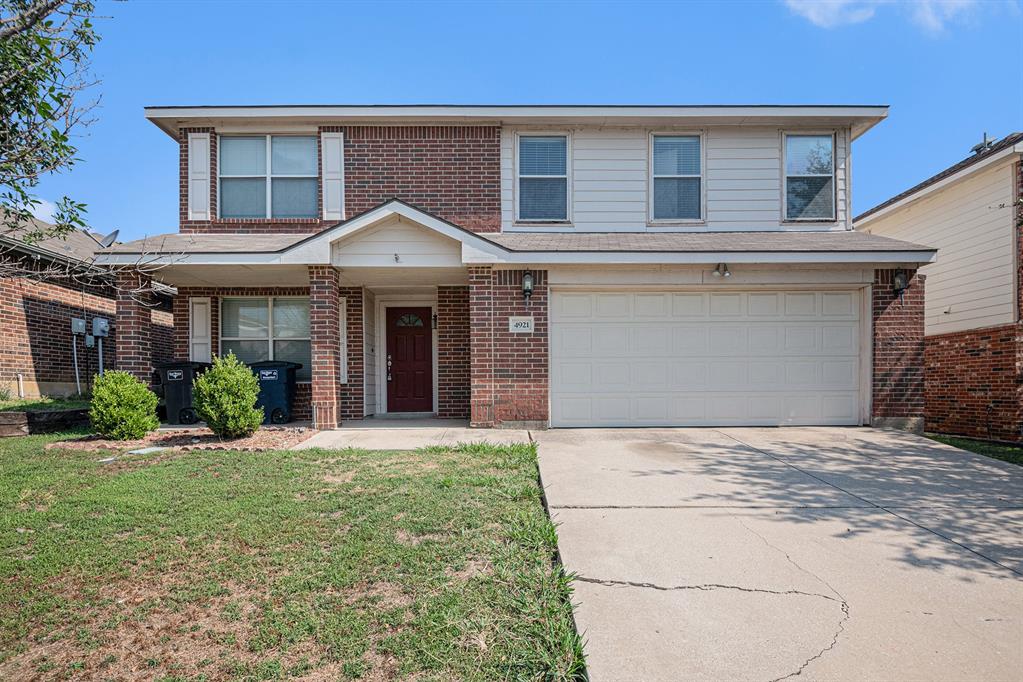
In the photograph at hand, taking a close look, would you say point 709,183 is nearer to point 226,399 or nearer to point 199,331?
point 226,399

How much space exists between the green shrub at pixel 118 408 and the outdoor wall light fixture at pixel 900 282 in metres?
11.7

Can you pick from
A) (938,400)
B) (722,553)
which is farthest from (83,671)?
(938,400)

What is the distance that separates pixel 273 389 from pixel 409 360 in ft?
8.44

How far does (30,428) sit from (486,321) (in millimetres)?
7079

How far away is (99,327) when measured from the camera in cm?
1205

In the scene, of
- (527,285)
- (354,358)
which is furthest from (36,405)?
(527,285)

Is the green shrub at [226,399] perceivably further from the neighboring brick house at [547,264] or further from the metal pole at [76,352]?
the metal pole at [76,352]

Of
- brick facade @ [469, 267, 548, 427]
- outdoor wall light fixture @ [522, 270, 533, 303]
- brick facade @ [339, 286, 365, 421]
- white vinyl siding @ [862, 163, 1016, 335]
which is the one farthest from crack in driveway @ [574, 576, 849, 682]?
white vinyl siding @ [862, 163, 1016, 335]

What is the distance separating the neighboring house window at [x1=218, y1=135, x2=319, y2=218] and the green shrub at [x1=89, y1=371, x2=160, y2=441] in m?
3.88

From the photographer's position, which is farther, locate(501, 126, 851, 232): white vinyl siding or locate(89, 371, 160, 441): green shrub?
locate(501, 126, 851, 232): white vinyl siding

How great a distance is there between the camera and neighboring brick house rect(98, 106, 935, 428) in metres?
8.56

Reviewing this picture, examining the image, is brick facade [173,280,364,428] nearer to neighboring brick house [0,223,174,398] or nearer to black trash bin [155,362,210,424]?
neighboring brick house [0,223,174,398]

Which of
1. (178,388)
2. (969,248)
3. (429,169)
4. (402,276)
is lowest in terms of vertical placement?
(178,388)

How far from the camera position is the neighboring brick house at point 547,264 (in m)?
8.56
